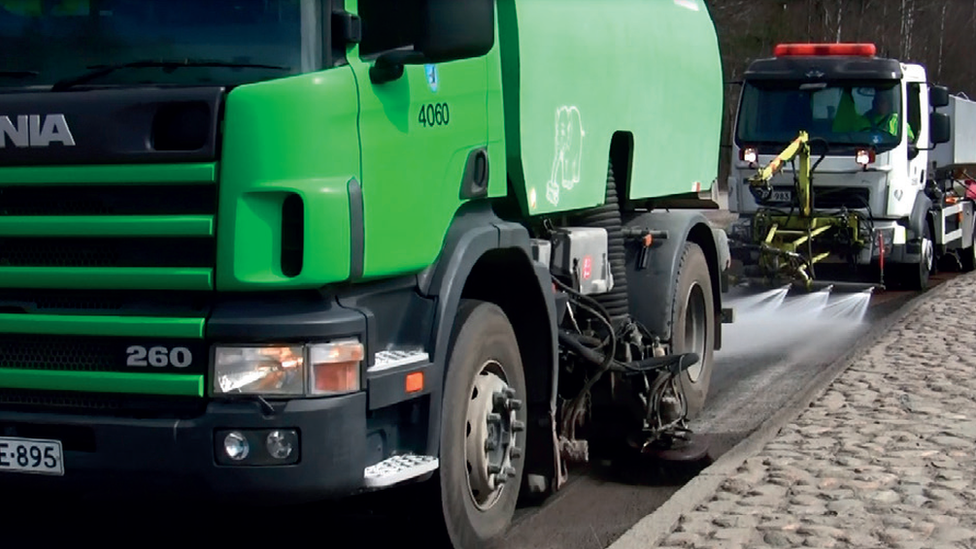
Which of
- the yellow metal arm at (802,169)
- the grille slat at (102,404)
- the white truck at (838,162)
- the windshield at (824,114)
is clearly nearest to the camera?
the grille slat at (102,404)

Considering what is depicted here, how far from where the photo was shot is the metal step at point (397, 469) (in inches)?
179

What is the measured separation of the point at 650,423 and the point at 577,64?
202cm

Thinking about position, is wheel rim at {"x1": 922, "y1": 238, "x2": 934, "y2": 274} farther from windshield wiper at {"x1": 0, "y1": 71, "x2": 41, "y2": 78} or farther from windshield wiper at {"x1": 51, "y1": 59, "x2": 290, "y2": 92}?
windshield wiper at {"x1": 0, "y1": 71, "x2": 41, "y2": 78}

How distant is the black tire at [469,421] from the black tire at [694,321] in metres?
2.45

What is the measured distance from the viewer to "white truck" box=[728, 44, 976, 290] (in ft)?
→ 51.3

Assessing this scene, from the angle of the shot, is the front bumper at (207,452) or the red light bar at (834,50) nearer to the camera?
the front bumper at (207,452)

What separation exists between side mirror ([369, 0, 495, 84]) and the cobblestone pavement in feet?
6.80

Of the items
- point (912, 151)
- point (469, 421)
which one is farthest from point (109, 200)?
point (912, 151)

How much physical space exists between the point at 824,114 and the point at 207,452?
13.4 metres

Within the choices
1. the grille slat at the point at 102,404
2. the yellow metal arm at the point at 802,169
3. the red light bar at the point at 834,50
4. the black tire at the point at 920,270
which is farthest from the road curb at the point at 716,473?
the red light bar at the point at 834,50

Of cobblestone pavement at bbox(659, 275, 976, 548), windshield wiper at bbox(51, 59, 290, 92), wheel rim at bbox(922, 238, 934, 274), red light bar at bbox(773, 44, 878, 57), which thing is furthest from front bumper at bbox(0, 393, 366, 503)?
wheel rim at bbox(922, 238, 934, 274)

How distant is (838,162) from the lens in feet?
53.0

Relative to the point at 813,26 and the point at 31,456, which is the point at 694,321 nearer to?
the point at 31,456

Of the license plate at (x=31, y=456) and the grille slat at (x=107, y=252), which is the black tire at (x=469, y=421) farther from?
the license plate at (x=31, y=456)
